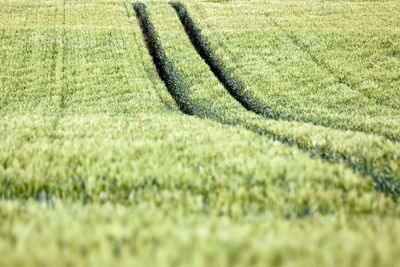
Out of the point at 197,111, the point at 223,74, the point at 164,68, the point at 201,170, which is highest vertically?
the point at 201,170

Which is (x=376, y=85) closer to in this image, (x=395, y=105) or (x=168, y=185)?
(x=395, y=105)

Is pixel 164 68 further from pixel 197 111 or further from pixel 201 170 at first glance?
pixel 201 170

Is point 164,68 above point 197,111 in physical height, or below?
below

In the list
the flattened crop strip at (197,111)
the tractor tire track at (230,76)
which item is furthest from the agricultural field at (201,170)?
the tractor tire track at (230,76)

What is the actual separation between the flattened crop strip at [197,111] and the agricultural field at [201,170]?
0.06 meters

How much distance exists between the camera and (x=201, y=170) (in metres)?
5.74

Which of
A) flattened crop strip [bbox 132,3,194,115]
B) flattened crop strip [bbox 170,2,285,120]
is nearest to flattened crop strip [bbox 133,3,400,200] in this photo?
flattened crop strip [bbox 132,3,194,115]

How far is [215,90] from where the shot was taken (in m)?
27.3

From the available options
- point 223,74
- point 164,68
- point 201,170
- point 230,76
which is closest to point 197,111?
point 230,76

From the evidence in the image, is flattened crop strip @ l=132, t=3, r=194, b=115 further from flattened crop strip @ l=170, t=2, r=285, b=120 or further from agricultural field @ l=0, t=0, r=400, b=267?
flattened crop strip @ l=170, t=2, r=285, b=120

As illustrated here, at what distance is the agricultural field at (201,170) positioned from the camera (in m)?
2.81

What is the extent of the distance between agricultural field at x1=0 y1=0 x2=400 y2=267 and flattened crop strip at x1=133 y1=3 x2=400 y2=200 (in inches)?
2.5

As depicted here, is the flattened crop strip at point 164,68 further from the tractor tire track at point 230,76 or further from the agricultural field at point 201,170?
the tractor tire track at point 230,76

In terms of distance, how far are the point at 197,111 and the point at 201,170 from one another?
1934 centimetres
